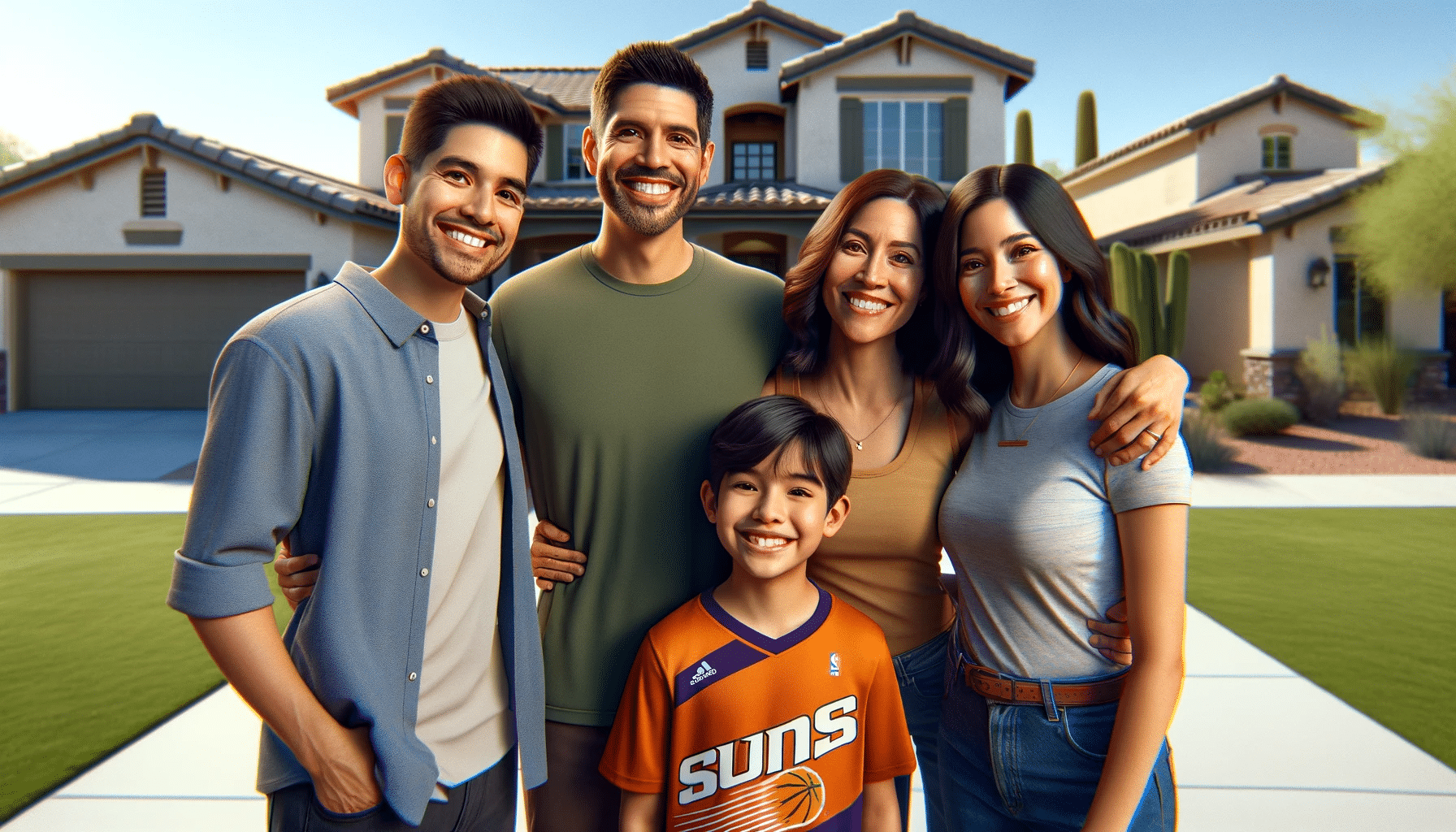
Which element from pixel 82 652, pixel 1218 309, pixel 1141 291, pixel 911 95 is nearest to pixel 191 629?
pixel 82 652

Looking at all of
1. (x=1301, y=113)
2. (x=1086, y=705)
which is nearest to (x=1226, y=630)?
(x=1086, y=705)

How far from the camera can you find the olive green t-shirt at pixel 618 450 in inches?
85.7

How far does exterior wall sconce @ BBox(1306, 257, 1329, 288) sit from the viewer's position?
1694 centimetres

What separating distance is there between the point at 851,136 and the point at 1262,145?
11.8m

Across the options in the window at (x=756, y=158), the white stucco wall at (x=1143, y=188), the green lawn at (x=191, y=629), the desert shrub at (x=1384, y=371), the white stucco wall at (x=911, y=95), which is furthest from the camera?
the white stucco wall at (x=1143, y=188)

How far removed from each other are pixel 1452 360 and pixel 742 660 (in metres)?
23.7

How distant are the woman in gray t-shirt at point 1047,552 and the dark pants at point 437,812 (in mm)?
1098

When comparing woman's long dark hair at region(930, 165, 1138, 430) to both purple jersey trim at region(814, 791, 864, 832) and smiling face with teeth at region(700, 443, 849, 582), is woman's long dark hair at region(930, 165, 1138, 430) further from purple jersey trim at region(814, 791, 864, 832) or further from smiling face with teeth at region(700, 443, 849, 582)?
purple jersey trim at region(814, 791, 864, 832)

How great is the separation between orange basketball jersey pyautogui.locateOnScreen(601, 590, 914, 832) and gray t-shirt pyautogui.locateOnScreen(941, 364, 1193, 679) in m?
0.33

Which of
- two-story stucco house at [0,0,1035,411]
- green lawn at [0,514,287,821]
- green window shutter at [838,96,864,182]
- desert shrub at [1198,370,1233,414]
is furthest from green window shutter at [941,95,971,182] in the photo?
green lawn at [0,514,287,821]

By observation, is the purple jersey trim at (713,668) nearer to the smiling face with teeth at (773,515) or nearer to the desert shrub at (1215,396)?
the smiling face with teeth at (773,515)

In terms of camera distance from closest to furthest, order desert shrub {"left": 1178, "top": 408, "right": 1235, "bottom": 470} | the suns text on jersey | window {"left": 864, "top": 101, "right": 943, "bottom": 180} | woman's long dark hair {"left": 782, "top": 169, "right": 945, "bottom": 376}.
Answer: the suns text on jersey, woman's long dark hair {"left": 782, "top": 169, "right": 945, "bottom": 376}, desert shrub {"left": 1178, "top": 408, "right": 1235, "bottom": 470}, window {"left": 864, "top": 101, "right": 943, "bottom": 180}

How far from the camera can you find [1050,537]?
188cm

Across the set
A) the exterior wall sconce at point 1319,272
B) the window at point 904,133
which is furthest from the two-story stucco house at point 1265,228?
the window at point 904,133
